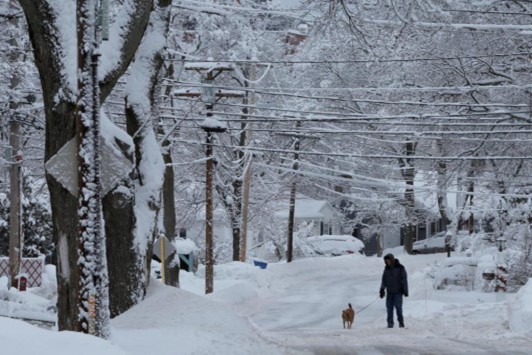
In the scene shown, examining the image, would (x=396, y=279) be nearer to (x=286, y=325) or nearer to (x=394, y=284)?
(x=394, y=284)

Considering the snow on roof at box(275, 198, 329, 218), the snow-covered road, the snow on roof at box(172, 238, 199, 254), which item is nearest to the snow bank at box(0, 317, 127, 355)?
the snow-covered road

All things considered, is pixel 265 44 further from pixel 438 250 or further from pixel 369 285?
pixel 438 250

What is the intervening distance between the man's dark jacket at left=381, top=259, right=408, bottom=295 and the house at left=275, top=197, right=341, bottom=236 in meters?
48.9

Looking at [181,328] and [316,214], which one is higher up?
[181,328]

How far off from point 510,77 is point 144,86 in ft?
41.6

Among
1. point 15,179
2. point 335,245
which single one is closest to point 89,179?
point 15,179

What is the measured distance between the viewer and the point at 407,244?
2419 inches

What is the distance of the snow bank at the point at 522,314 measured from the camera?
736 inches

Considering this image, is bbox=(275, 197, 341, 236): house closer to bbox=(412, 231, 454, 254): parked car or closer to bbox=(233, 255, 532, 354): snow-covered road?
bbox=(412, 231, 454, 254): parked car

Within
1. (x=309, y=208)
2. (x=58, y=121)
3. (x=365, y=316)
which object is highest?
(x=58, y=121)

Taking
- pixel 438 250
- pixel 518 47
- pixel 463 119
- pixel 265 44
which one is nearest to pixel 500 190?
pixel 463 119

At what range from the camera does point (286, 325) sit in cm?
2508

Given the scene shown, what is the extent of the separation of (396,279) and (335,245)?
138 ft

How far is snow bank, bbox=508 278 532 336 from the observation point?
1869cm
